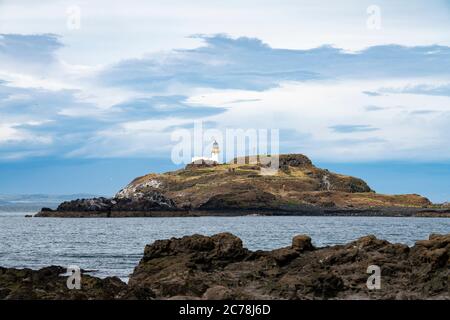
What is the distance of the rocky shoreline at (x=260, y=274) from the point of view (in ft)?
94.7

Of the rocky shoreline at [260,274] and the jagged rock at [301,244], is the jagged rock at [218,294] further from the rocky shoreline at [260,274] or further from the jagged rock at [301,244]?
the jagged rock at [301,244]

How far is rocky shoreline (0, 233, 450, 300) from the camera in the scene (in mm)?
28859

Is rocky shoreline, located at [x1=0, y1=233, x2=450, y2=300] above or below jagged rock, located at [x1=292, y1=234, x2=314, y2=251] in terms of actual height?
below

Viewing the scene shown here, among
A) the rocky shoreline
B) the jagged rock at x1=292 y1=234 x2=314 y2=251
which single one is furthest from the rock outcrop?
the jagged rock at x1=292 y1=234 x2=314 y2=251

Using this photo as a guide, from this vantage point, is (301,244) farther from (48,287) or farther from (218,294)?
(48,287)

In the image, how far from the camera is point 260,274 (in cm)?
3375

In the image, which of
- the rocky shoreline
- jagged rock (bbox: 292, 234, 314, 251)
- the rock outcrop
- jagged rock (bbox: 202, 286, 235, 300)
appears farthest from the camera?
jagged rock (bbox: 292, 234, 314, 251)

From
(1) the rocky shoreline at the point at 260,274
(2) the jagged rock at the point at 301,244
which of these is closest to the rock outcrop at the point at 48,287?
(1) the rocky shoreline at the point at 260,274

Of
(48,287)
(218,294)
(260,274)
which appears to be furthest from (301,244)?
(48,287)

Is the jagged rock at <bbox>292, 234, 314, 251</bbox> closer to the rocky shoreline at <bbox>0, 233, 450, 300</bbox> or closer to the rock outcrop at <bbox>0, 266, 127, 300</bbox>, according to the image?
the rocky shoreline at <bbox>0, 233, 450, 300</bbox>
